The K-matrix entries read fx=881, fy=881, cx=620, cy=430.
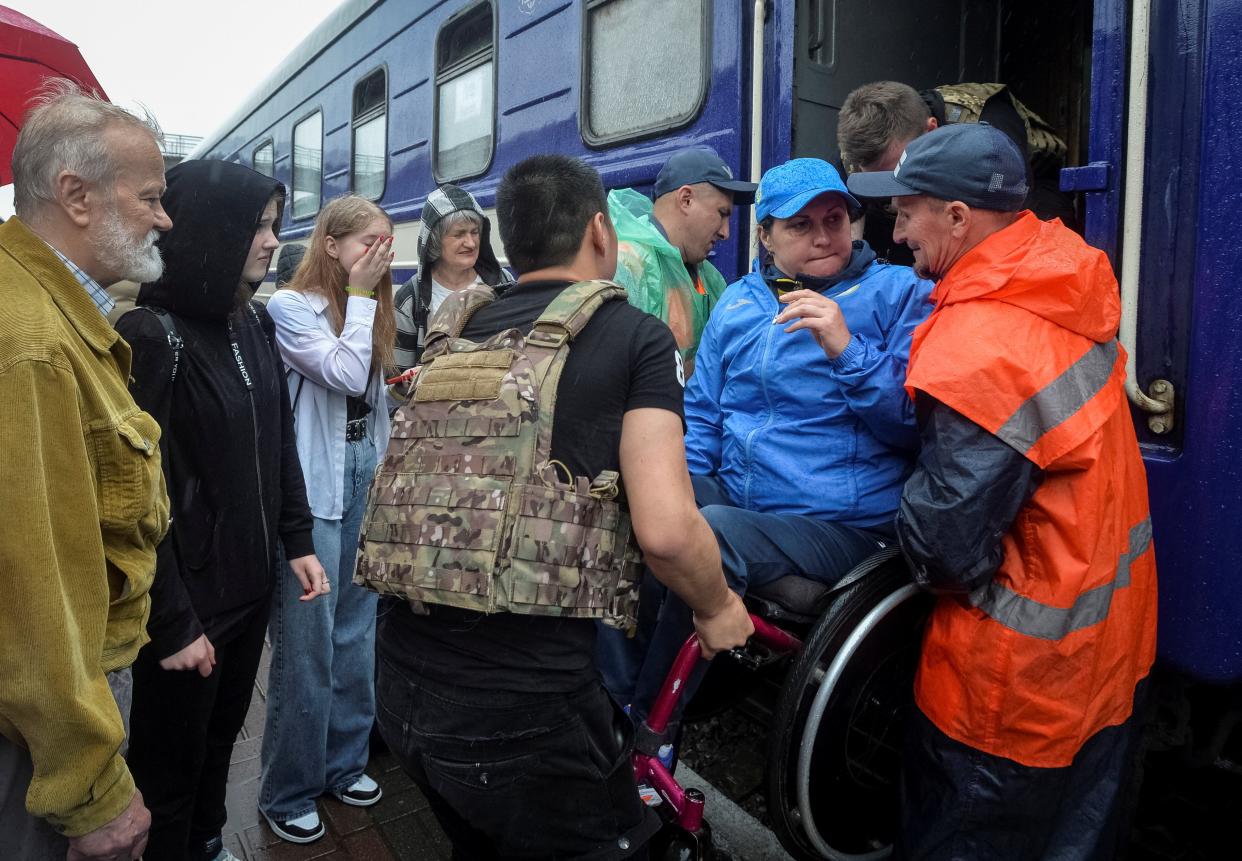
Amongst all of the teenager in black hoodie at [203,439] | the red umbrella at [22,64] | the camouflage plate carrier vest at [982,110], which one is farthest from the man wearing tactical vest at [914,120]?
the red umbrella at [22,64]

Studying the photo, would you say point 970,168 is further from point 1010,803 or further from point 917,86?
point 917,86

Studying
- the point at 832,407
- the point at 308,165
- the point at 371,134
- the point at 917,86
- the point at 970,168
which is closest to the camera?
the point at 970,168

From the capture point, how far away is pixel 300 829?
2.61 metres

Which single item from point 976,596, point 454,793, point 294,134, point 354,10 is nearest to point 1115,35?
point 976,596

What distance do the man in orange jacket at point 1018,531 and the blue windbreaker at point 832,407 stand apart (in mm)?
213

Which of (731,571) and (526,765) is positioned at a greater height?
(731,571)

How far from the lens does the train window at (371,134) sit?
5.88 meters

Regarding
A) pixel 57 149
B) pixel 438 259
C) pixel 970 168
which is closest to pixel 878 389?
pixel 970 168

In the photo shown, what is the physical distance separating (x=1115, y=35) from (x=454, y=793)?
2122 mm

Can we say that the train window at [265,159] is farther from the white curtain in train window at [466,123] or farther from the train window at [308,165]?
the white curtain in train window at [466,123]

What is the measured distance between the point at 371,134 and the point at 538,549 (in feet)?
17.7

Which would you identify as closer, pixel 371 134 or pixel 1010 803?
pixel 1010 803

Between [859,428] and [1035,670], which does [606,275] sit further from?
[1035,670]

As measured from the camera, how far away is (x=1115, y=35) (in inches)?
78.5
